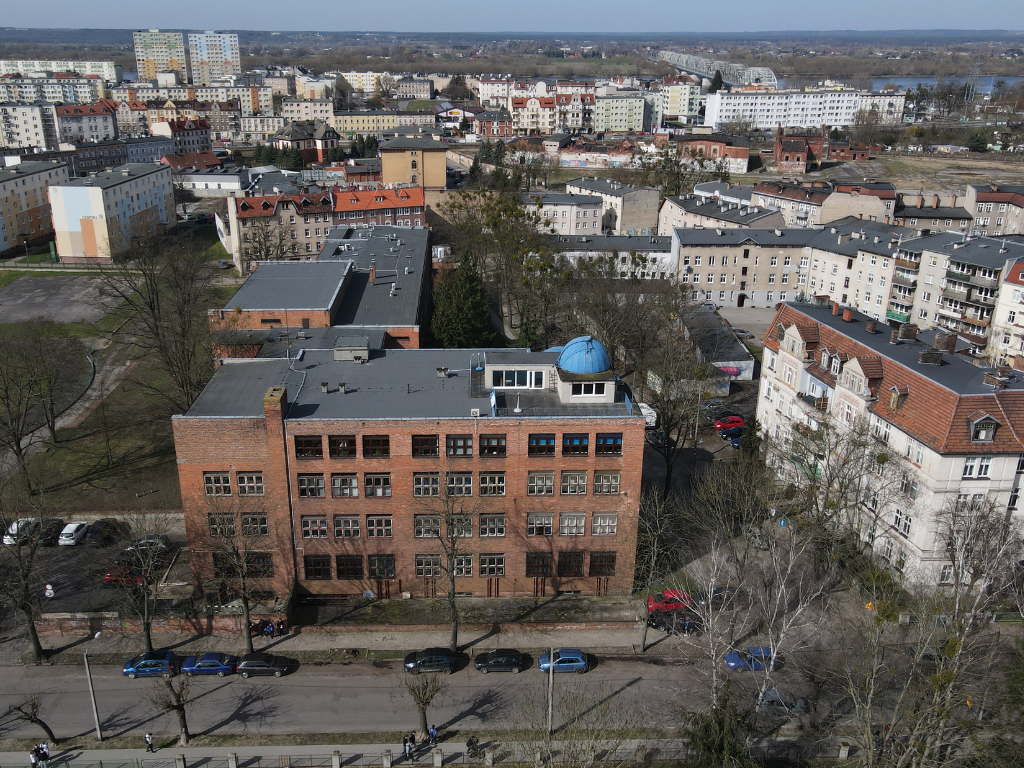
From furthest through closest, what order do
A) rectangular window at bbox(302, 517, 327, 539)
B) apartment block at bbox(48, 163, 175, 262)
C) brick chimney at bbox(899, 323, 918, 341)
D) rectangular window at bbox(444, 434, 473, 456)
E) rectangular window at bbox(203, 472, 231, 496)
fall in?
apartment block at bbox(48, 163, 175, 262) → brick chimney at bbox(899, 323, 918, 341) → rectangular window at bbox(302, 517, 327, 539) → rectangular window at bbox(203, 472, 231, 496) → rectangular window at bbox(444, 434, 473, 456)

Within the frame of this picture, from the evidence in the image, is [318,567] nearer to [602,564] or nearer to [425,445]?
[425,445]

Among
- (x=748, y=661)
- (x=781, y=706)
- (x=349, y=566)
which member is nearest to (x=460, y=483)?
(x=349, y=566)

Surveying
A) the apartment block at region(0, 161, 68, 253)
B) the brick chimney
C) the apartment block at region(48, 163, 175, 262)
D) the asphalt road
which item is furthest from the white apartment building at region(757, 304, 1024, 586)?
the apartment block at region(0, 161, 68, 253)

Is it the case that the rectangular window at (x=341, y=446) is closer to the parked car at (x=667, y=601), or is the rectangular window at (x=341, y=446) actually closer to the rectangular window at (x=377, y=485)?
the rectangular window at (x=377, y=485)

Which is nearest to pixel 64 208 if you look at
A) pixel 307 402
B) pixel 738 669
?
pixel 307 402

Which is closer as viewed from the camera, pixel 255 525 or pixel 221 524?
pixel 221 524

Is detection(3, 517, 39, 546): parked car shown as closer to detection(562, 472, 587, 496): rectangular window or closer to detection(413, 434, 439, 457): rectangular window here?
detection(413, 434, 439, 457): rectangular window
